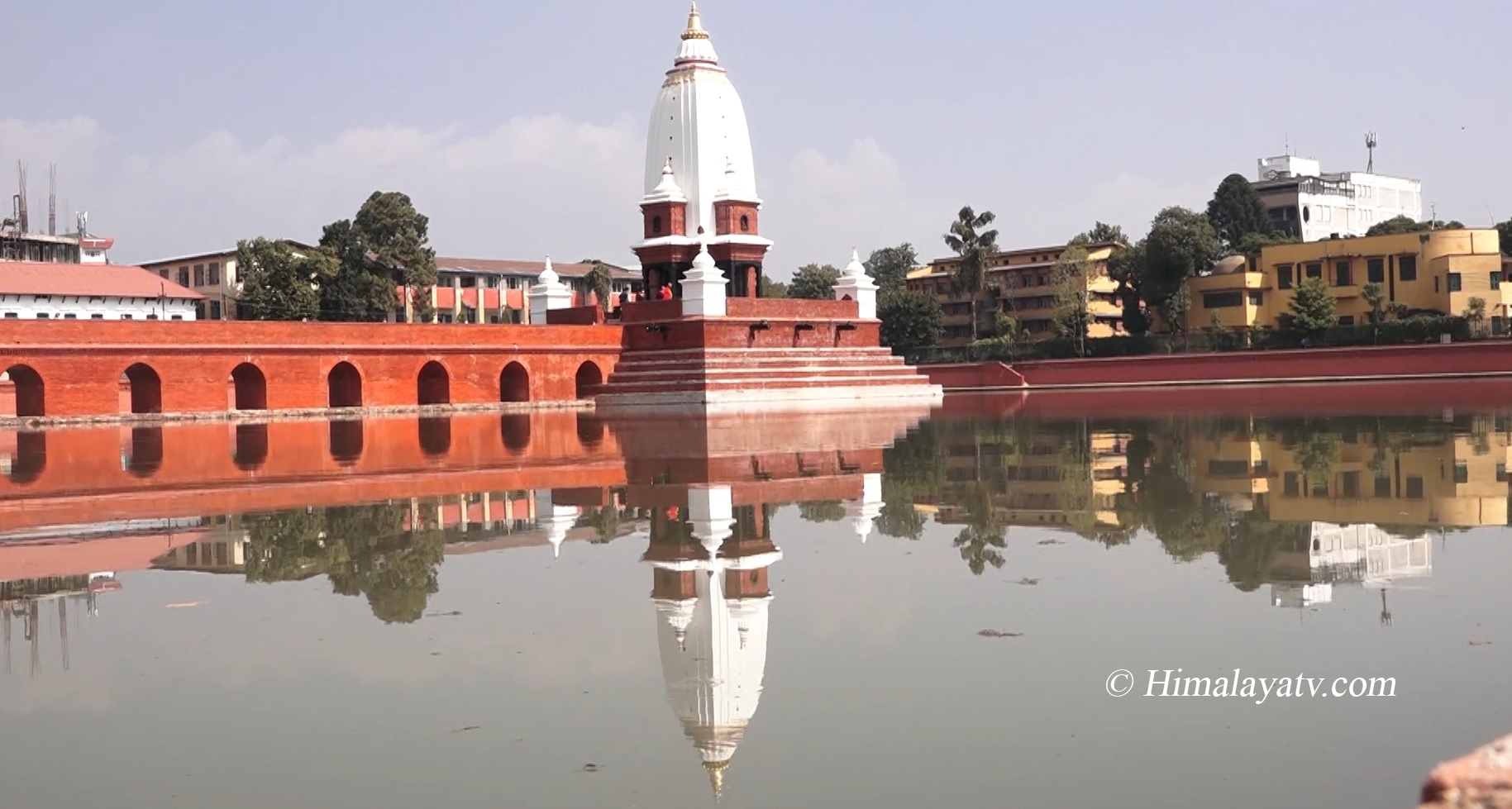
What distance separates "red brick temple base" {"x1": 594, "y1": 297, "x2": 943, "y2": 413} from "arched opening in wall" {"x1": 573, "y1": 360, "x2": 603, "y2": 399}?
3.36ft

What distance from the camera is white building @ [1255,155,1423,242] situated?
8075 cm

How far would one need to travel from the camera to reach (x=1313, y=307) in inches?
1889

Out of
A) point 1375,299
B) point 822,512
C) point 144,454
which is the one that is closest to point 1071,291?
point 1375,299

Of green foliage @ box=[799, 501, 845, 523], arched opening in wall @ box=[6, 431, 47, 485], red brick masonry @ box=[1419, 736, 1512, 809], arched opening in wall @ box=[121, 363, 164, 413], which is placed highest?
arched opening in wall @ box=[121, 363, 164, 413]

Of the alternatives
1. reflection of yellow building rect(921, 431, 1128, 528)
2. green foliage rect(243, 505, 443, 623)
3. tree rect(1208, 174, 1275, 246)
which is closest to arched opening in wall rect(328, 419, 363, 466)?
green foliage rect(243, 505, 443, 623)

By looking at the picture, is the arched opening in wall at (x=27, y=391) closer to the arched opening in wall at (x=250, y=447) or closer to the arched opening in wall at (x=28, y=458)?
the arched opening in wall at (x=28, y=458)

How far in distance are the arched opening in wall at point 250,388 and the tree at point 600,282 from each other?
3206cm

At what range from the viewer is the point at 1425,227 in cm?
6619

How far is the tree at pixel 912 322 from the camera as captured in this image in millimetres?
57844

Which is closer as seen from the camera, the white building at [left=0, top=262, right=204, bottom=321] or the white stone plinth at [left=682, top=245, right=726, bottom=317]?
the white stone plinth at [left=682, top=245, right=726, bottom=317]

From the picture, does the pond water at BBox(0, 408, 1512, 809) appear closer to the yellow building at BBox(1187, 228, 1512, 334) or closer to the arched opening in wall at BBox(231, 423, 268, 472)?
the arched opening in wall at BBox(231, 423, 268, 472)

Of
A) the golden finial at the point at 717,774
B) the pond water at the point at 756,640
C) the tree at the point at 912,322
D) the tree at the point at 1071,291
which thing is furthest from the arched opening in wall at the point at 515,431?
the tree at the point at 1071,291

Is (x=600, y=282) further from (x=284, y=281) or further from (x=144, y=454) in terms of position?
(x=144, y=454)

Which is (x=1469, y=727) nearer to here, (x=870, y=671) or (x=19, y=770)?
(x=870, y=671)
